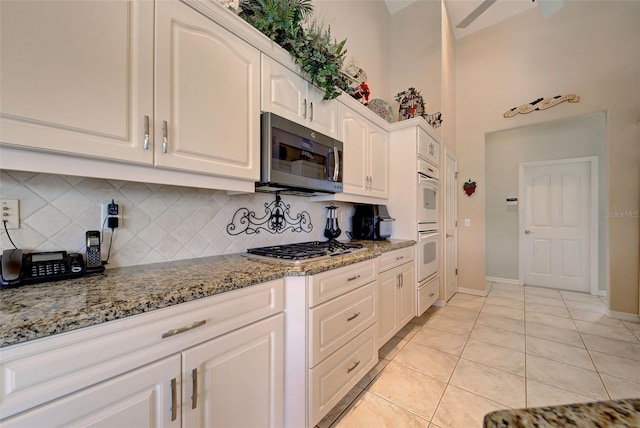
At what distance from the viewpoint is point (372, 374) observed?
1.79 meters

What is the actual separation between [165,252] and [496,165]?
496 centimetres

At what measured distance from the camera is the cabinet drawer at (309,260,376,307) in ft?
4.03

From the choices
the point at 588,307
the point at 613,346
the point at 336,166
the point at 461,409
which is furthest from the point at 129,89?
the point at 588,307

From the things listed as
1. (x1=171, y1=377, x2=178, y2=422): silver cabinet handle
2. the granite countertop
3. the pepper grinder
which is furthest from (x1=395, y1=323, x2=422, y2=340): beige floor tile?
(x1=171, y1=377, x2=178, y2=422): silver cabinet handle

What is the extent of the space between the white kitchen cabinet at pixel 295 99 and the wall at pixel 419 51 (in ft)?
6.70

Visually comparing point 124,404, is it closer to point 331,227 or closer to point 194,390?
point 194,390

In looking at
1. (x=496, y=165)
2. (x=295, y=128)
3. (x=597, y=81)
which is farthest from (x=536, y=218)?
(x=295, y=128)

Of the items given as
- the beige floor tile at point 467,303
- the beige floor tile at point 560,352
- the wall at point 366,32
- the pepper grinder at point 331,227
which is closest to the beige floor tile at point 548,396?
the beige floor tile at point 560,352

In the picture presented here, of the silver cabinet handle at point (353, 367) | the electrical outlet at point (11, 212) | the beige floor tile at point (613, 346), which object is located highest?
the electrical outlet at point (11, 212)

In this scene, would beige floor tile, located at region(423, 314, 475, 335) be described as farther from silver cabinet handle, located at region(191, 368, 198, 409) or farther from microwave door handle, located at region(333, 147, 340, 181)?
silver cabinet handle, located at region(191, 368, 198, 409)

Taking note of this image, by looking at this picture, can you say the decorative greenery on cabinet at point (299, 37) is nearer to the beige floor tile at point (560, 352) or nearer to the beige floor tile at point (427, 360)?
the beige floor tile at point (427, 360)

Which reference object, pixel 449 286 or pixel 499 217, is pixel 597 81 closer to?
pixel 499 217

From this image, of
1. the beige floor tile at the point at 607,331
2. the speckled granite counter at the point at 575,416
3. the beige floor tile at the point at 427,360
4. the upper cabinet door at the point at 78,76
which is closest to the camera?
the speckled granite counter at the point at 575,416

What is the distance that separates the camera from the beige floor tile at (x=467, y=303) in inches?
122
